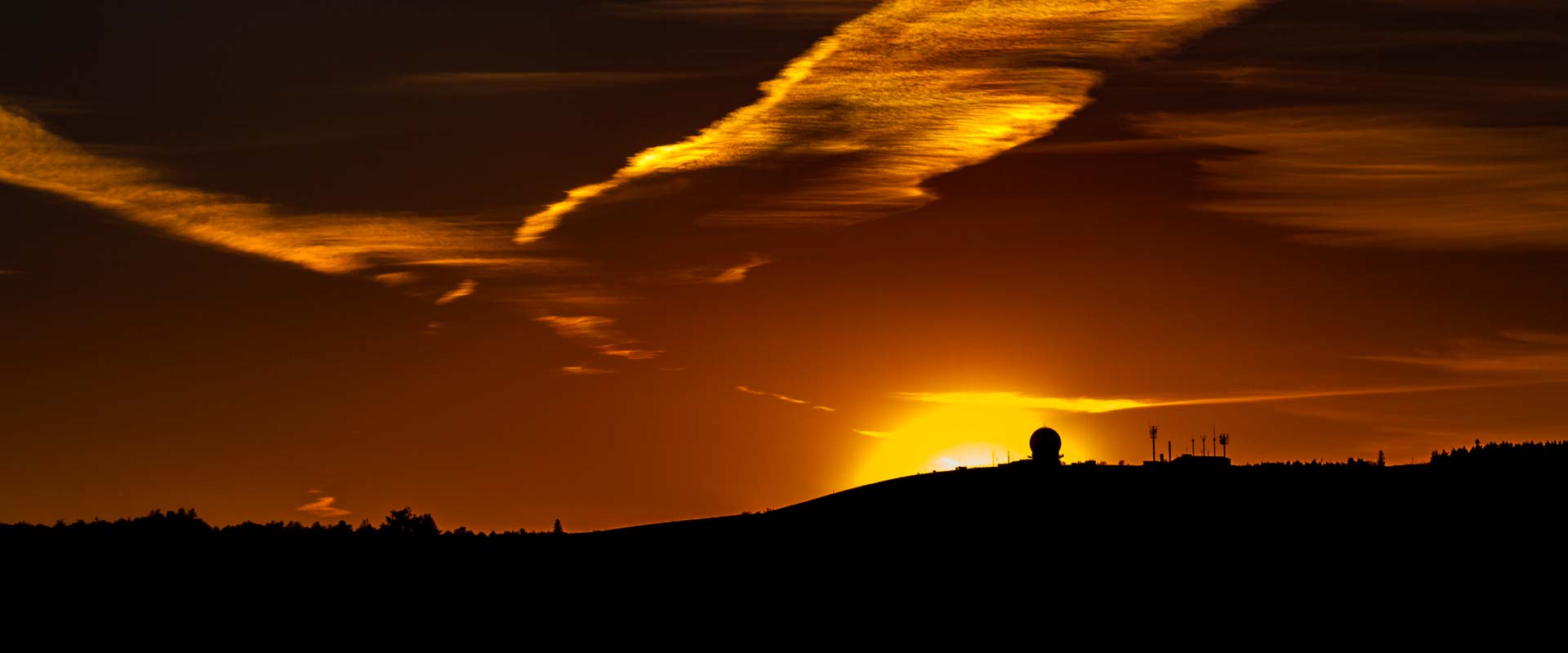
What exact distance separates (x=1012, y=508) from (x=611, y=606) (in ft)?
71.8

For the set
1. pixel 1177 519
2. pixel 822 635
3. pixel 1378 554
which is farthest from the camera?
pixel 1177 519

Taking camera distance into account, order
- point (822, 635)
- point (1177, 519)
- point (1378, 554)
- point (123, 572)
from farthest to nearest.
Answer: point (123, 572) < point (1177, 519) < point (1378, 554) < point (822, 635)

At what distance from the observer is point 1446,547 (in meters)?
90.6

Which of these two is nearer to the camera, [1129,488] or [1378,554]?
[1378,554]

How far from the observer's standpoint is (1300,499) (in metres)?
101

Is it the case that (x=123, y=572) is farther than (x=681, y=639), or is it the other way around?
(x=123, y=572)

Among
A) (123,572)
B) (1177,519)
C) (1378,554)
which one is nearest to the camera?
(1378,554)

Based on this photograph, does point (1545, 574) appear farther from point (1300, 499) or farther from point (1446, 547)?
point (1300, 499)

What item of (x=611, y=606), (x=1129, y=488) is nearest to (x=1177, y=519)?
(x=1129, y=488)

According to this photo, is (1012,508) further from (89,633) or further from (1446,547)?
(89,633)

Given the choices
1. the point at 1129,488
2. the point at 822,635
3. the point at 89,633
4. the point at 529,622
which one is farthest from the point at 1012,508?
the point at 89,633

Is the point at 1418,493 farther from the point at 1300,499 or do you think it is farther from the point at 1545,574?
the point at 1545,574

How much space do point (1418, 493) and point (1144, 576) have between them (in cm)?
2061

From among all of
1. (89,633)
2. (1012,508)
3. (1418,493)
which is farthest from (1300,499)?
(89,633)
